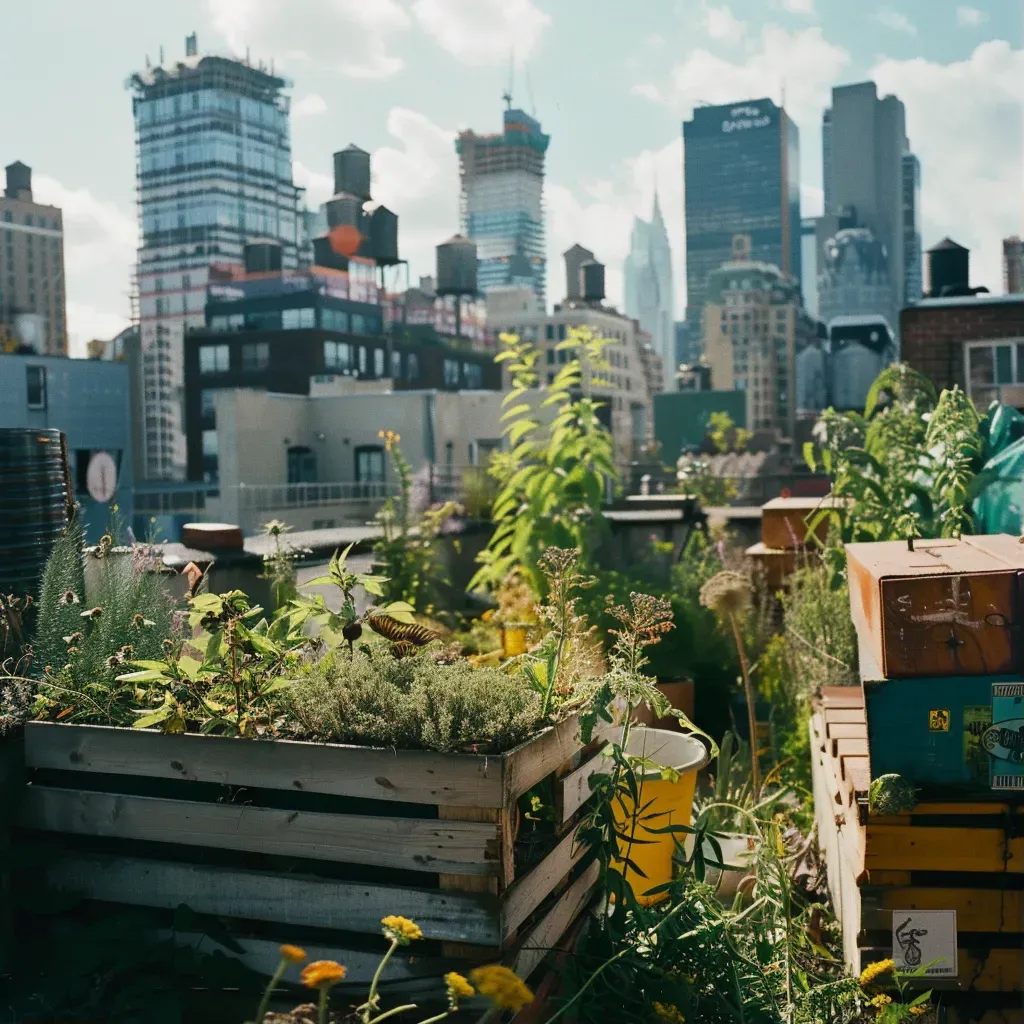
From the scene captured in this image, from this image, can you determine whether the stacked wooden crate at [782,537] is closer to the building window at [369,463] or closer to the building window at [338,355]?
the building window at [369,463]

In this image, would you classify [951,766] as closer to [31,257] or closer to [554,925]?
[554,925]

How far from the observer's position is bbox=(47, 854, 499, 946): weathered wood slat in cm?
262

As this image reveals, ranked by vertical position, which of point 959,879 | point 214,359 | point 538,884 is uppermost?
point 214,359

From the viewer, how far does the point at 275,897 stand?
2756mm

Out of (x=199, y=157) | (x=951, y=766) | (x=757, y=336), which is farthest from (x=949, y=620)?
(x=199, y=157)

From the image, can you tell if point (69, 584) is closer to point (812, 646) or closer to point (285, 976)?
point (285, 976)

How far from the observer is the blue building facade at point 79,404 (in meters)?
45.8

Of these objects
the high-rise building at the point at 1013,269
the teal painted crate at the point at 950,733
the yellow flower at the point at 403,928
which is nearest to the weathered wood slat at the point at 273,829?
the yellow flower at the point at 403,928

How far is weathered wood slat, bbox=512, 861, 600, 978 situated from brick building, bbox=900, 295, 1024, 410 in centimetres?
1380

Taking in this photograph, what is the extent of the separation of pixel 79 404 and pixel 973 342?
42069 mm

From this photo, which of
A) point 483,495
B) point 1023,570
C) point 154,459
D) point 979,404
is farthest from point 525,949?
point 154,459

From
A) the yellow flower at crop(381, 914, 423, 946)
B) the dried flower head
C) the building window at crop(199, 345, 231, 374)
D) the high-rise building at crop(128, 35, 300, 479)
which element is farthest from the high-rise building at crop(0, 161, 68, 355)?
the yellow flower at crop(381, 914, 423, 946)

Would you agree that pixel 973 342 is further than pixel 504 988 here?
Yes

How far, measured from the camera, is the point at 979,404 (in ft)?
50.9
